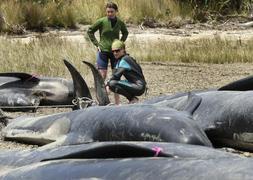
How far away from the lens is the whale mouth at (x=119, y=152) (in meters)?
5.04

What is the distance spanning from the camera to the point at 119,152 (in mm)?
5094

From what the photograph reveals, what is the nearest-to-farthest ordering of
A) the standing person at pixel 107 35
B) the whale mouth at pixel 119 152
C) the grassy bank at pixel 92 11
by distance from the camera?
the whale mouth at pixel 119 152
the standing person at pixel 107 35
the grassy bank at pixel 92 11

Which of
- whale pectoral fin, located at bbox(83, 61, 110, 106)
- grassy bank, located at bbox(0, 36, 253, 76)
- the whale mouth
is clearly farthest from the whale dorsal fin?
the whale mouth

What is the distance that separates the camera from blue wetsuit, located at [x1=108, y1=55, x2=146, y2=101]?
413 inches

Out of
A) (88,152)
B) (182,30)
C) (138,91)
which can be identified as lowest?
(182,30)

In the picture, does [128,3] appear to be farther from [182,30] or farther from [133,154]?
[133,154]

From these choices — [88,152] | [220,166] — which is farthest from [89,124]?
[220,166]

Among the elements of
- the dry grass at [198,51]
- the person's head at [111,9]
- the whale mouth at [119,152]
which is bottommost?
the dry grass at [198,51]

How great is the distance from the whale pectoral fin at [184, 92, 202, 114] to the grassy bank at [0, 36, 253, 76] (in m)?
6.98

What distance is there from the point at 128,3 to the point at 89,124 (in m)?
21.9

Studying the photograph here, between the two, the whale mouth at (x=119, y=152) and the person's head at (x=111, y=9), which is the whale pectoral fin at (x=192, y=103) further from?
the person's head at (x=111, y=9)

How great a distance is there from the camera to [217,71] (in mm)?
16641

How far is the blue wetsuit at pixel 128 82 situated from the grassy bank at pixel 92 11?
1555cm

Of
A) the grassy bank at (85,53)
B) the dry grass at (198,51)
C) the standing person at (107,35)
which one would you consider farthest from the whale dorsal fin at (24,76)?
the dry grass at (198,51)
